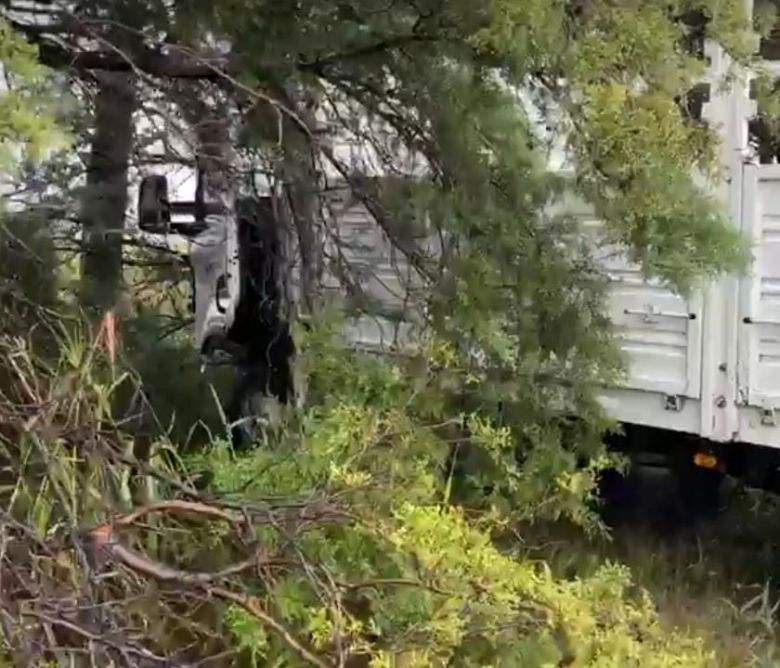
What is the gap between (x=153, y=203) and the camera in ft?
19.9

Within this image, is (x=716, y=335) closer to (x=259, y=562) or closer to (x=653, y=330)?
(x=653, y=330)

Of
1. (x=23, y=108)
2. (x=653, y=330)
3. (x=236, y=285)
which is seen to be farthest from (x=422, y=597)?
(x=236, y=285)

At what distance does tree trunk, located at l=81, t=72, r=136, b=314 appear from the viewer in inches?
218

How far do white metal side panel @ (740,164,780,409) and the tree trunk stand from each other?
2545mm

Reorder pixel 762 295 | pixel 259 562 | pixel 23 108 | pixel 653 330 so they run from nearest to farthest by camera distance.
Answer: pixel 23 108, pixel 259 562, pixel 762 295, pixel 653 330

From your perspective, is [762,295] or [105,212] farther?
[105,212]

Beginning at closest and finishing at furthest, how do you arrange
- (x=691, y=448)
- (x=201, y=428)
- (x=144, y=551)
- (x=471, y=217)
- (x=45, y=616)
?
(x=45, y=616) → (x=144, y=551) → (x=471, y=217) → (x=201, y=428) → (x=691, y=448)

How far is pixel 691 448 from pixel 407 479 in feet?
8.05

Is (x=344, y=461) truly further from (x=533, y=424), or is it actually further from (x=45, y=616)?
(x=533, y=424)

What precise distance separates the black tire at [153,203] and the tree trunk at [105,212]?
4.3 inches

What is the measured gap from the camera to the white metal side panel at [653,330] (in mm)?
5336

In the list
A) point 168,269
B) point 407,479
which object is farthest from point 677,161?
point 168,269

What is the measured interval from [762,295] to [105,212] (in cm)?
287

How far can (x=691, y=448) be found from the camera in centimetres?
580
